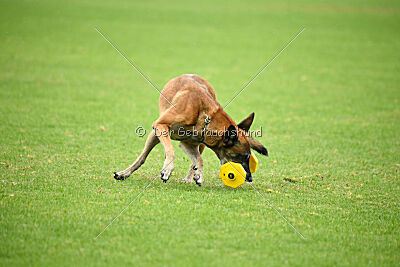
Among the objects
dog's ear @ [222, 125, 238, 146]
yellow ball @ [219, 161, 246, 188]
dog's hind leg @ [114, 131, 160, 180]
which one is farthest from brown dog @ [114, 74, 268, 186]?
dog's hind leg @ [114, 131, 160, 180]

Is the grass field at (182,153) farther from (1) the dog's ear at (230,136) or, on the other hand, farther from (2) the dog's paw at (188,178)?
(1) the dog's ear at (230,136)

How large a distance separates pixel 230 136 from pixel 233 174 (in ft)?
A: 2.28

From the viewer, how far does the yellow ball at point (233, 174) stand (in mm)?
8375

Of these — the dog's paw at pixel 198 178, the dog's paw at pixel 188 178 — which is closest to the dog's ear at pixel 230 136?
the dog's paw at pixel 198 178

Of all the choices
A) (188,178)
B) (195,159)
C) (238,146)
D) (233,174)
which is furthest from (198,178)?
(238,146)

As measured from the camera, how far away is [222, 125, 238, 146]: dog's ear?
8188mm

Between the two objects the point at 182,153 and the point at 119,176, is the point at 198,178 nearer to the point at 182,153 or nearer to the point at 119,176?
the point at 119,176

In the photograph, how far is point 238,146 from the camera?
8.36 m

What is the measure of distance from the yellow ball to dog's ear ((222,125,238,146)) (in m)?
0.37

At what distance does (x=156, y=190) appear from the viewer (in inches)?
331

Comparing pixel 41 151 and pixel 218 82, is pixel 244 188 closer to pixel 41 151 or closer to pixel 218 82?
pixel 41 151

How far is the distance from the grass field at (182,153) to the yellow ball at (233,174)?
207 millimetres

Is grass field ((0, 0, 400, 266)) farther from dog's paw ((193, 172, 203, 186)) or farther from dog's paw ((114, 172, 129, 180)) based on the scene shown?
dog's paw ((114, 172, 129, 180))

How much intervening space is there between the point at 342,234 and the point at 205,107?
3.04 m
